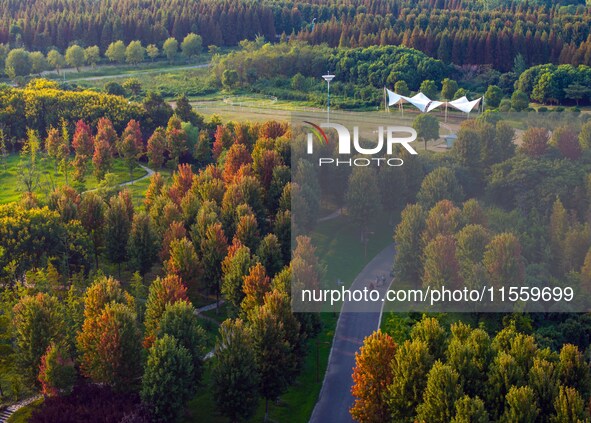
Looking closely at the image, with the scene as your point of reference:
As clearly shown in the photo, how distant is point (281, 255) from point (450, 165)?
704 inches

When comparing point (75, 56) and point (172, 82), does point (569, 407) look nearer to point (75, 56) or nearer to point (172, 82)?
point (172, 82)

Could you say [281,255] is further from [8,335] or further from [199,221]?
[8,335]

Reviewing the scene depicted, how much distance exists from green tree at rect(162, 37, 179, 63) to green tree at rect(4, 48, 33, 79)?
2023cm

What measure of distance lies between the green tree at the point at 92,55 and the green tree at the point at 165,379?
278ft

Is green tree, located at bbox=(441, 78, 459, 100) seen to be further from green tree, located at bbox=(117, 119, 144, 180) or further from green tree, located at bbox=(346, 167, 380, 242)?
green tree, located at bbox=(346, 167, 380, 242)

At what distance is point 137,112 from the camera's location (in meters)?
83.9

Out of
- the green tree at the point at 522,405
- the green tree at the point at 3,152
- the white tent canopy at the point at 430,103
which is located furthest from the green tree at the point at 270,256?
the green tree at the point at 3,152

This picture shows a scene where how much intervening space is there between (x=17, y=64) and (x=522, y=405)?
9125 centimetres

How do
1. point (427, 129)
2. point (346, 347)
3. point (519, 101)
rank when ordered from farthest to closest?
point (519, 101) < point (427, 129) < point (346, 347)

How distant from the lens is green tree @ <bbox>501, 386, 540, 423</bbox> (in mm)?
33312

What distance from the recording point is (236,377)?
38406 mm

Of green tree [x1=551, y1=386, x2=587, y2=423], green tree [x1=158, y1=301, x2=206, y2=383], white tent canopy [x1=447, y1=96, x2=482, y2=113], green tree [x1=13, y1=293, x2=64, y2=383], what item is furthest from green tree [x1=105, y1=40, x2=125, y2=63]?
green tree [x1=551, y1=386, x2=587, y2=423]

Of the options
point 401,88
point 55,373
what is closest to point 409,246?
point 55,373

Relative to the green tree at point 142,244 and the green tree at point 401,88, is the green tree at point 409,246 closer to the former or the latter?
the green tree at point 142,244
